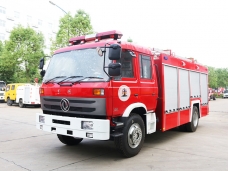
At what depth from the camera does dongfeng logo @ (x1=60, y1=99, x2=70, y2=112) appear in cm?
523

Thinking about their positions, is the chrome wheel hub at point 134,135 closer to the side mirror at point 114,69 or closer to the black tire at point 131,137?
the black tire at point 131,137

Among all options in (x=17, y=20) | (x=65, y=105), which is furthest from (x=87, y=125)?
(x=17, y=20)

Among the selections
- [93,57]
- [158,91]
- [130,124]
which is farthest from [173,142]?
[93,57]

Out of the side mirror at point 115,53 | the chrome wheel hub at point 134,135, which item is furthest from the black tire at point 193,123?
the side mirror at point 115,53

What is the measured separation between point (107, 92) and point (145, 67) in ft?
5.14

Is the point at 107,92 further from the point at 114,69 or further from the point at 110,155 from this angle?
the point at 110,155

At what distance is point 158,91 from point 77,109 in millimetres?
2482

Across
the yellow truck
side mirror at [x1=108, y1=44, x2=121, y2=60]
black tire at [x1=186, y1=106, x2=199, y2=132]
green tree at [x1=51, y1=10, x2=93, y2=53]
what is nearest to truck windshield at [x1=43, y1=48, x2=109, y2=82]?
side mirror at [x1=108, y1=44, x2=121, y2=60]

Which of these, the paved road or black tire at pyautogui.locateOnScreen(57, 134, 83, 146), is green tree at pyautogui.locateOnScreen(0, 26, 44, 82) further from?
black tire at pyautogui.locateOnScreen(57, 134, 83, 146)

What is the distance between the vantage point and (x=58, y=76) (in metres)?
5.59

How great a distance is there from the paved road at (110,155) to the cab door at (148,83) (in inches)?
48.4

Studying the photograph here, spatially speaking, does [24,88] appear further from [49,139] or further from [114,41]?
[114,41]

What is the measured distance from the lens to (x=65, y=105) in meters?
5.27

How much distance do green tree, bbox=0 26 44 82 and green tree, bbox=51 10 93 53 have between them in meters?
4.30
